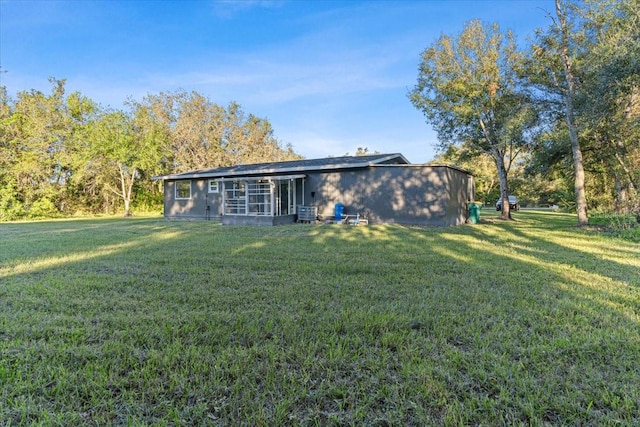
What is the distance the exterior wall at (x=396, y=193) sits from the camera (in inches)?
498

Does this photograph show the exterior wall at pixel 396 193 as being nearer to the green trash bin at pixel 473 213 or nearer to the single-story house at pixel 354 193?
the single-story house at pixel 354 193

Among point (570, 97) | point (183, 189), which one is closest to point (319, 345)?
point (570, 97)

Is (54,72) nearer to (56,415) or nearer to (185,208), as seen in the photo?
(185,208)

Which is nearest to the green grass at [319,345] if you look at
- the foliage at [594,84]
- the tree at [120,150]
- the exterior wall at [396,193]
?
the foliage at [594,84]

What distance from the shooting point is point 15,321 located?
2.93 metres

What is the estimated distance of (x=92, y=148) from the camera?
21719 millimetres

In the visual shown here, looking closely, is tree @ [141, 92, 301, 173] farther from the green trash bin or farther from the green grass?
the green grass

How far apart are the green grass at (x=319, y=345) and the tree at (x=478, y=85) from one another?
1174 centimetres

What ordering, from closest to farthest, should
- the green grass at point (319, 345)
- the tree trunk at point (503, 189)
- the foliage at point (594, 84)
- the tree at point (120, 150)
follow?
the green grass at point (319, 345) < the foliage at point (594, 84) < the tree trunk at point (503, 189) < the tree at point (120, 150)

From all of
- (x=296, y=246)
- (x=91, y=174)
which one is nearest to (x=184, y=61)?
(x=91, y=174)

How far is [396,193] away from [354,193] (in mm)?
1737

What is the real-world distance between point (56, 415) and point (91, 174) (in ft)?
88.4

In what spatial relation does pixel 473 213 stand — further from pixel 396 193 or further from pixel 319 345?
pixel 319 345

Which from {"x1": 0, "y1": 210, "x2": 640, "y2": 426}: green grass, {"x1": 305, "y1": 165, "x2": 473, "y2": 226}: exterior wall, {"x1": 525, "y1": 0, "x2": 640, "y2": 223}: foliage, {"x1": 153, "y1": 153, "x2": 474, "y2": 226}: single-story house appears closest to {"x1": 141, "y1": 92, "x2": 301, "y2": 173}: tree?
{"x1": 153, "y1": 153, "x2": 474, "y2": 226}: single-story house
